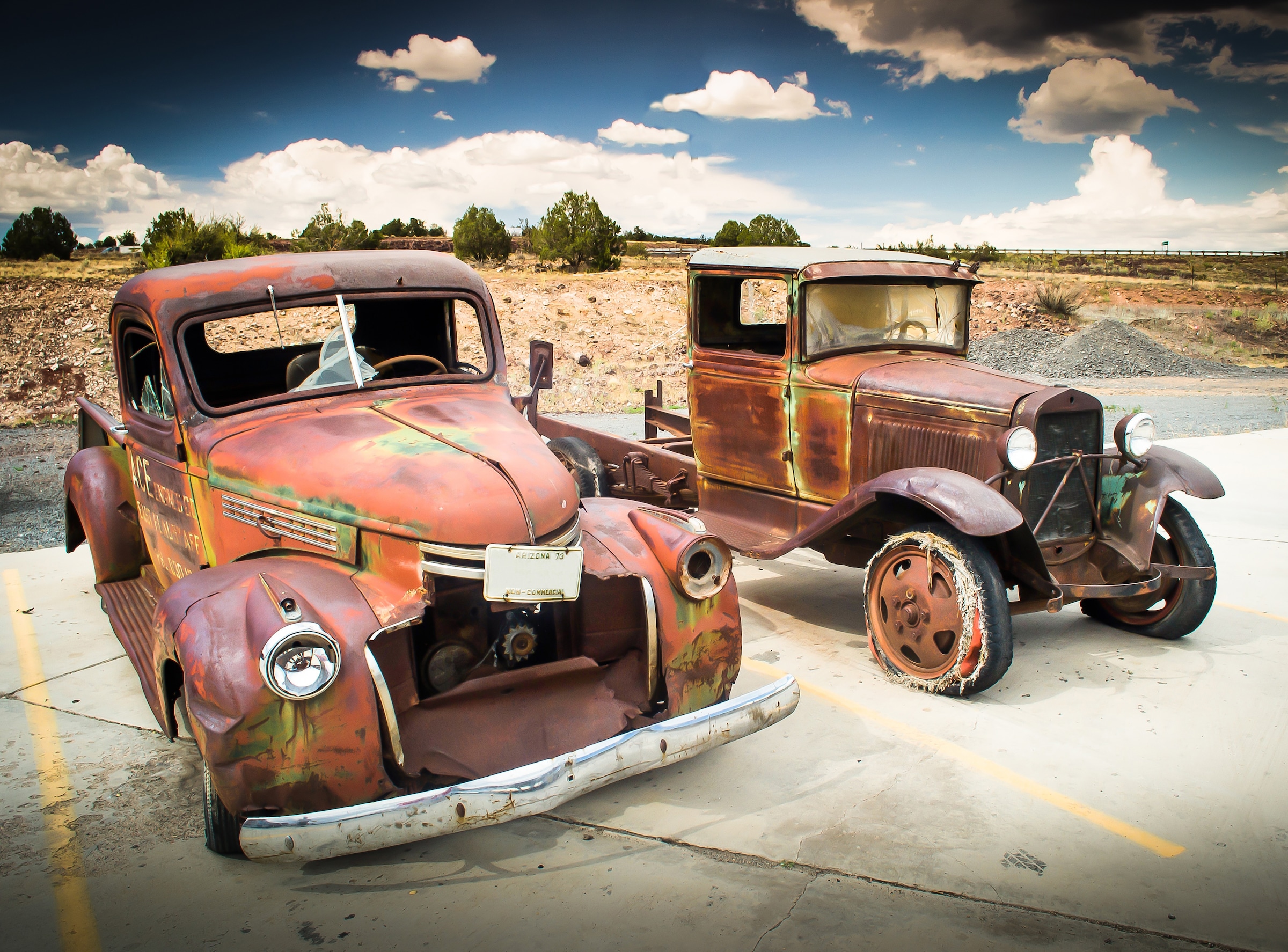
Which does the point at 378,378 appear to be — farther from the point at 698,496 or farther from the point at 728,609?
the point at 698,496

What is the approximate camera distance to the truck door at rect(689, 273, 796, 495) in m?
5.36

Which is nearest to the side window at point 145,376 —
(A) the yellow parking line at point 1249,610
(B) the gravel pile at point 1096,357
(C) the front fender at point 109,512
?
(C) the front fender at point 109,512

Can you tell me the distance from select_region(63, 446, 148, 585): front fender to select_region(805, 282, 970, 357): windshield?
3900 mm

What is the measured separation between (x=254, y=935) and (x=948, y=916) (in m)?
2.02

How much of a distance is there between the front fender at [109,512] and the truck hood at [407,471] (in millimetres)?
1755

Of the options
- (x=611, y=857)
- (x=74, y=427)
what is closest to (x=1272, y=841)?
(x=611, y=857)

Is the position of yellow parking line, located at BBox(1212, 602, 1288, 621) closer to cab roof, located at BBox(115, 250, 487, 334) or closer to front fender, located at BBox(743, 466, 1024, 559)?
front fender, located at BBox(743, 466, 1024, 559)

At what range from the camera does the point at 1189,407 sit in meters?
13.7

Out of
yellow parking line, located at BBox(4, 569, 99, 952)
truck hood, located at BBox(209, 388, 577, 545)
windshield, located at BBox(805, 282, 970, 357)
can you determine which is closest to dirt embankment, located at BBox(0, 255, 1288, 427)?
windshield, located at BBox(805, 282, 970, 357)

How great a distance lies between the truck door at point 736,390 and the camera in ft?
17.6

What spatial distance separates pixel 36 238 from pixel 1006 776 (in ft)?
130

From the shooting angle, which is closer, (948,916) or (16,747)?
(948,916)

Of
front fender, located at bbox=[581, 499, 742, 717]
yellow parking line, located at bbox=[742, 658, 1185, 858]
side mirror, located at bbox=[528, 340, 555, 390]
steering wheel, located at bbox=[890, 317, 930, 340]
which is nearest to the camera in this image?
yellow parking line, located at bbox=[742, 658, 1185, 858]

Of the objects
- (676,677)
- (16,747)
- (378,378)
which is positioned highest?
(378,378)
